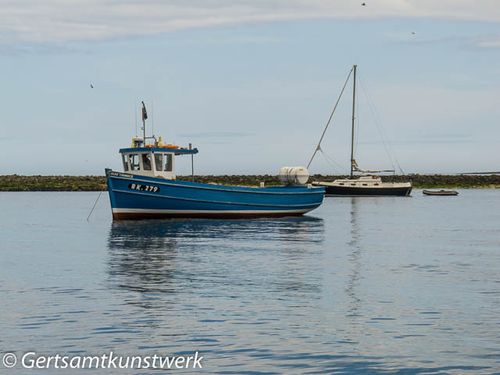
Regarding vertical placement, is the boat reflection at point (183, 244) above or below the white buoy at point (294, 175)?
below

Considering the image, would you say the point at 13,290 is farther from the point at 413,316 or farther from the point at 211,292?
the point at 413,316

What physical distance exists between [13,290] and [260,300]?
765 centimetres

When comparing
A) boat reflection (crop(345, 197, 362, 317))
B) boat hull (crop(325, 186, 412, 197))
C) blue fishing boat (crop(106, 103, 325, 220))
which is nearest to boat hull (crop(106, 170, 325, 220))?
blue fishing boat (crop(106, 103, 325, 220))

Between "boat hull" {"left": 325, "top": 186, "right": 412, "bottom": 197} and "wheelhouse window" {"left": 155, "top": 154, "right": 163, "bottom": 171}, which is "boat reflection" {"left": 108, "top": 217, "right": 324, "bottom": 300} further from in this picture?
"boat hull" {"left": 325, "top": 186, "right": 412, "bottom": 197}

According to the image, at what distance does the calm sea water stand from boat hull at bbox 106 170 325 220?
9.55 meters

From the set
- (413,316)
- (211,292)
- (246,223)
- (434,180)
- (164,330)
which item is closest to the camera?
(164,330)

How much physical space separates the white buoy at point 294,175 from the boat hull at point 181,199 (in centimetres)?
504

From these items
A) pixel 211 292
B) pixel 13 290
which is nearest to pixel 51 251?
pixel 13 290

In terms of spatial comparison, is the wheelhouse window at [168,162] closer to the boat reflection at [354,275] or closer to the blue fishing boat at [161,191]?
the blue fishing boat at [161,191]

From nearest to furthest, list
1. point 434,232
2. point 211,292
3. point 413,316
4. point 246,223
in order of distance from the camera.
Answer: point 413,316 → point 211,292 → point 434,232 → point 246,223

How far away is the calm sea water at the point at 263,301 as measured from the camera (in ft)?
56.2

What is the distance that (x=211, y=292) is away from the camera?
25.0 metres

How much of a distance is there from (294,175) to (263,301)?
153 ft

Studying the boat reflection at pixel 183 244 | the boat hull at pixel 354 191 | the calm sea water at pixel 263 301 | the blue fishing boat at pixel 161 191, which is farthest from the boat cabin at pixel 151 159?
the boat hull at pixel 354 191
